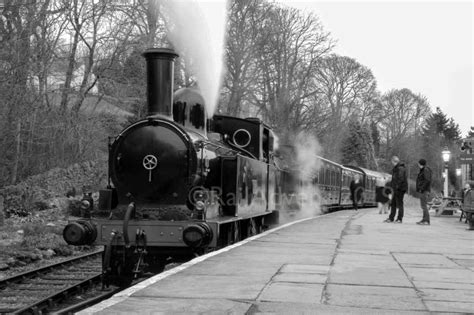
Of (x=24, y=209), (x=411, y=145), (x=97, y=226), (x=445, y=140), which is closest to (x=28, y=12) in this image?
(x=24, y=209)

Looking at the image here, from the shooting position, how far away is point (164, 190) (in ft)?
27.3

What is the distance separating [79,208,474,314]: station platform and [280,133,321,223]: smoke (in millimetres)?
7935

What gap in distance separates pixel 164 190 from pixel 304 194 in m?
12.2

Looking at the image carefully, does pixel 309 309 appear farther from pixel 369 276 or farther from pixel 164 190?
pixel 164 190

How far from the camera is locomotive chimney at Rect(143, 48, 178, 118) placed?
27.9 ft

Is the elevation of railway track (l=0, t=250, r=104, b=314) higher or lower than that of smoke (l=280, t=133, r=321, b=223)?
lower

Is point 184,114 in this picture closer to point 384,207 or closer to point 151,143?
point 151,143

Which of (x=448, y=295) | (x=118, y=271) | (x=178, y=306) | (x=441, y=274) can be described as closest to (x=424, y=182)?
(x=441, y=274)

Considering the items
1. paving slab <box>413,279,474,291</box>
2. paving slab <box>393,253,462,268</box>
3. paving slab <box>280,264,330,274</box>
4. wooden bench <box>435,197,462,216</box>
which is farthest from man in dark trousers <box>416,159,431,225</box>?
paving slab <box>413,279,474,291</box>

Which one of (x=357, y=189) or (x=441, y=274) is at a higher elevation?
(x=357, y=189)

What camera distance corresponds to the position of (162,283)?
224 inches

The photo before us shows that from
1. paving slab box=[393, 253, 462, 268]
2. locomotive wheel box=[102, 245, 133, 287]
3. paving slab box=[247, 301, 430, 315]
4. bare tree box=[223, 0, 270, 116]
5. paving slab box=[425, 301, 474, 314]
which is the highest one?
bare tree box=[223, 0, 270, 116]

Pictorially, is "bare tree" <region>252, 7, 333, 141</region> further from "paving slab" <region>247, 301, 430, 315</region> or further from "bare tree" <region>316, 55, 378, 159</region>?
"paving slab" <region>247, 301, 430, 315</region>

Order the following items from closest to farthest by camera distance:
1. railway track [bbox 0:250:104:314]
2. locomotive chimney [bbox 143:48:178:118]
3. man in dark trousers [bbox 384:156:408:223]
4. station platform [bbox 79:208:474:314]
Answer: station platform [bbox 79:208:474:314]
railway track [bbox 0:250:104:314]
locomotive chimney [bbox 143:48:178:118]
man in dark trousers [bbox 384:156:408:223]
